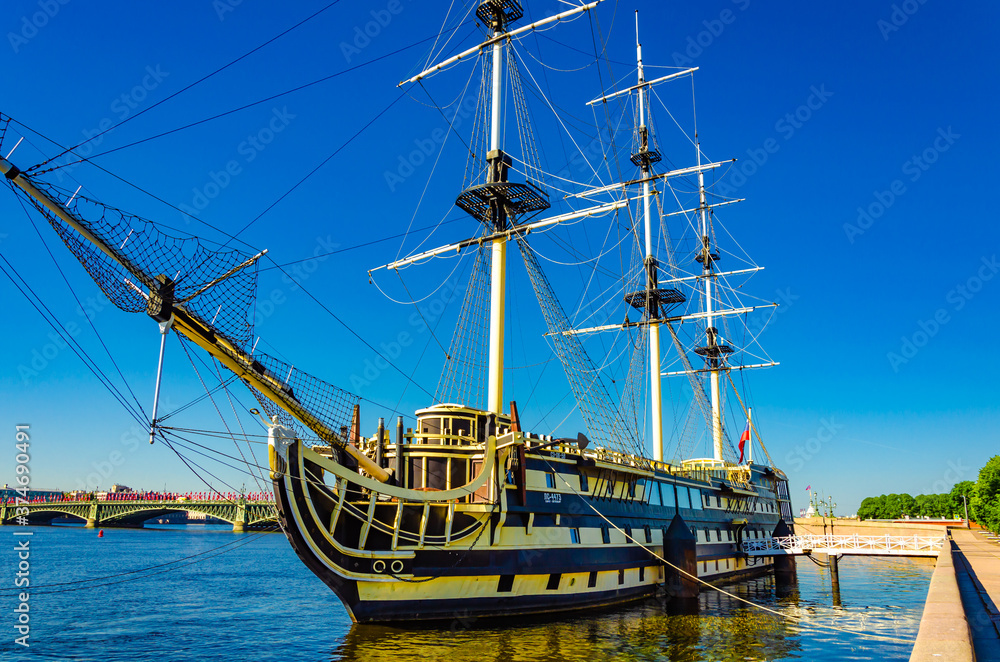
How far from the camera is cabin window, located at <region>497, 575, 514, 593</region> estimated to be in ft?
71.1

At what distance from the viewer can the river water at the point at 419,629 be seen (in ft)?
62.1

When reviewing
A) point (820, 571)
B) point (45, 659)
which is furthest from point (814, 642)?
point (820, 571)

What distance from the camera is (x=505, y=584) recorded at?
2180cm

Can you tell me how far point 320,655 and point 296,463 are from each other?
584 centimetres

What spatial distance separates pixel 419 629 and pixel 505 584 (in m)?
3.31

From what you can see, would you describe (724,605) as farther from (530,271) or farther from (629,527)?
(530,271)

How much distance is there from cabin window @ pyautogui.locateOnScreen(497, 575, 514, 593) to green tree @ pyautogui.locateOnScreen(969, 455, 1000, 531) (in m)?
51.4

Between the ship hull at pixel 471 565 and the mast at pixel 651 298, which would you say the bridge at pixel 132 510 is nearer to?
the mast at pixel 651 298

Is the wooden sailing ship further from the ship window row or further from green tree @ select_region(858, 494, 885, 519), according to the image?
green tree @ select_region(858, 494, 885, 519)

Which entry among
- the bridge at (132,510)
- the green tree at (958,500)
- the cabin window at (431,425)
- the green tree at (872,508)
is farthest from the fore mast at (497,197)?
the green tree at (872,508)

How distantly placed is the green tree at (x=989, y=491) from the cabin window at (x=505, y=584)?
51.4 metres

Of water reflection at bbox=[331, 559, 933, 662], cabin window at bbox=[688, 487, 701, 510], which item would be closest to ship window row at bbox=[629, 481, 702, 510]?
cabin window at bbox=[688, 487, 701, 510]

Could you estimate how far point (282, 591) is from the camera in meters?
38.0

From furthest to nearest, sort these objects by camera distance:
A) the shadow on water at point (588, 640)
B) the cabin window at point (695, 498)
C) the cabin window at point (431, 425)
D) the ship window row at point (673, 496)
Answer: the cabin window at point (695, 498)
the ship window row at point (673, 496)
the cabin window at point (431, 425)
the shadow on water at point (588, 640)
